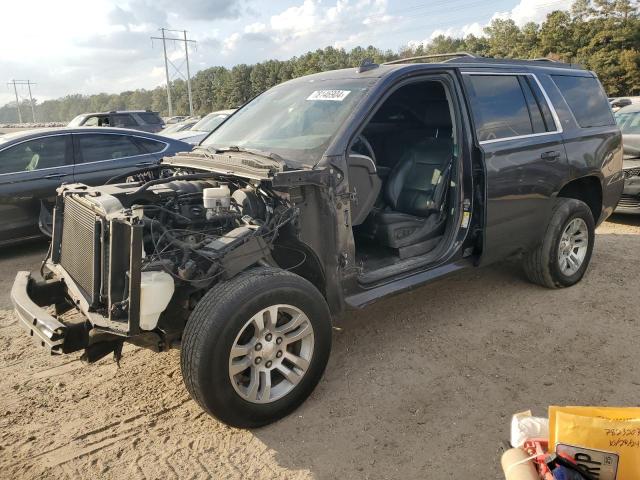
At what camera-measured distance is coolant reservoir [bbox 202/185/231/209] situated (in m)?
2.99

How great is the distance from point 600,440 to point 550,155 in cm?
295

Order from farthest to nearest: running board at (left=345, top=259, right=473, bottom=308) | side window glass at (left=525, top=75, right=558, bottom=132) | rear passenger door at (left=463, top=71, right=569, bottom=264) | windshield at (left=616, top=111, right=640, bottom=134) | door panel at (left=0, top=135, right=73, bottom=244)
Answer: windshield at (left=616, top=111, right=640, bottom=134) → door panel at (left=0, top=135, right=73, bottom=244) → side window glass at (left=525, top=75, right=558, bottom=132) → rear passenger door at (left=463, top=71, right=569, bottom=264) → running board at (left=345, top=259, right=473, bottom=308)

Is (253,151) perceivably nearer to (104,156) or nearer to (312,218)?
(312,218)

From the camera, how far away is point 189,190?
3.32 meters

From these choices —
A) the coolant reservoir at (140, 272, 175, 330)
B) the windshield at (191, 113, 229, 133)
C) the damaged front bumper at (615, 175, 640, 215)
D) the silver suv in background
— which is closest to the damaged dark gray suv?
the coolant reservoir at (140, 272, 175, 330)

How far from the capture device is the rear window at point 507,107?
3.96 metres

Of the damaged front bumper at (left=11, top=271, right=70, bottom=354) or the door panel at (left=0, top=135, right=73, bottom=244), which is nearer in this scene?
the damaged front bumper at (left=11, top=271, right=70, bottom=354)

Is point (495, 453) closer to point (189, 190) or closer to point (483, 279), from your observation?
point (189, 190)

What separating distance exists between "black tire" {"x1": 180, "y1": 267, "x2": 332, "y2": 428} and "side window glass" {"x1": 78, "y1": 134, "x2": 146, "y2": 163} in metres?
4.65

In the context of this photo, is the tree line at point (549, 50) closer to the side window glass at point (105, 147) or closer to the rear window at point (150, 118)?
the rear window at point (150, 118)

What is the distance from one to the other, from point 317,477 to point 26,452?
1587 millimetres

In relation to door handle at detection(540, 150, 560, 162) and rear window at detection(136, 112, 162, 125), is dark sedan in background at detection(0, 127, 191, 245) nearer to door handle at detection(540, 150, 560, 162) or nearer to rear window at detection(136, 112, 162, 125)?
door handle at detection(540, 150, 560, 162)

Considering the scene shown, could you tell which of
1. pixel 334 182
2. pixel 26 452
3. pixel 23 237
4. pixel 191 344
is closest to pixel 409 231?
pixel 334 182

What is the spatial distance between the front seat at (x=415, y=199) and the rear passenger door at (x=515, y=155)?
406 mm
